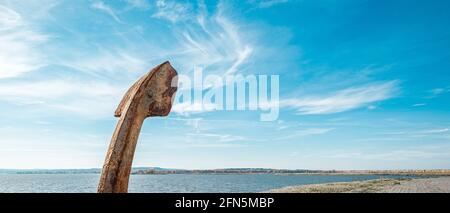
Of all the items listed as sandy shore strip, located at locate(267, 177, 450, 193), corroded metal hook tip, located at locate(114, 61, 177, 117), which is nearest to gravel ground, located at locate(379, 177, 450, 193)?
sandy shore strip, located at locate(267, 177, 450, 193)

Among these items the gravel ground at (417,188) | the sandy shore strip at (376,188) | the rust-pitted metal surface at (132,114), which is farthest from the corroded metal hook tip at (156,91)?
the gravel ground at (417,188)

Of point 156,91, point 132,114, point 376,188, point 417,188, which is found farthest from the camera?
point 417,188

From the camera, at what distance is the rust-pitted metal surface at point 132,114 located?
117 inches

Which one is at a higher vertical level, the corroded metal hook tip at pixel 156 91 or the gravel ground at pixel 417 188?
the corroded metal hook tip at pixel 156 91

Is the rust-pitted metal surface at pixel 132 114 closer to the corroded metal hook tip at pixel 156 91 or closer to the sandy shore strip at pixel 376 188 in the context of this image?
the corroded metal hook tip at pixel 156 91

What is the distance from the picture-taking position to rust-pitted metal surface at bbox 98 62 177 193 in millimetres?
2980

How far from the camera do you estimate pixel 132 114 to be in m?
3.12

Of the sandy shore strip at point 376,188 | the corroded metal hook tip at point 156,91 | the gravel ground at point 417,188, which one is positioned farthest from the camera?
the sandy shore strip at point 376,188

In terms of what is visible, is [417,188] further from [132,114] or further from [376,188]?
[132,114]

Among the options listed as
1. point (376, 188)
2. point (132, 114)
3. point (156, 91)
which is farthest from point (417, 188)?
point (132, 114)
